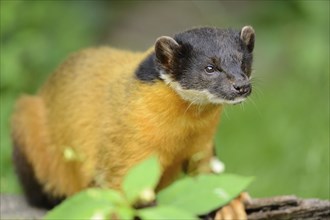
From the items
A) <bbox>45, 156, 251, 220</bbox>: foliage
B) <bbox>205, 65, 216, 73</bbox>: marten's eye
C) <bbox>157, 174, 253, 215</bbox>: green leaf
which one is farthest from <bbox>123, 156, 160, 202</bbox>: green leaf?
<bbox>205, 65, 216, 73</bbox>: marten's eye

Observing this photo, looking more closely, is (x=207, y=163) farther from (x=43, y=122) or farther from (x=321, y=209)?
(x=43, y=122)

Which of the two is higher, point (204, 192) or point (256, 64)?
point (204, 192)

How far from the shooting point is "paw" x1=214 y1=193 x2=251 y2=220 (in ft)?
20.8

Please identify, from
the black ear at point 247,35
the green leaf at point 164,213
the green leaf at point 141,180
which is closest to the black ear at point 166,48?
the black ear at point 247,35

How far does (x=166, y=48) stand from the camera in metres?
6.01

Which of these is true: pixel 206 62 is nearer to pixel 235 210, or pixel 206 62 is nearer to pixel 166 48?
pixel 166 48

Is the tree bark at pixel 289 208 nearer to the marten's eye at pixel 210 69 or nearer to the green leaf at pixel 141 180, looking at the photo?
the marten's eye at pixel 210 69

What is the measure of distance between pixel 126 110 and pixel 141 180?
50.2 inches

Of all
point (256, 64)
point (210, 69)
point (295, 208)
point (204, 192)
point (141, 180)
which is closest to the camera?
point (141, 180)

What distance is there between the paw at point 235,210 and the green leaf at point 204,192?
0.61 meters

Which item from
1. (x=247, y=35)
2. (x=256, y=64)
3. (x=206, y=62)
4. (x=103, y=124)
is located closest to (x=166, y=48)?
(x=206, y=62)

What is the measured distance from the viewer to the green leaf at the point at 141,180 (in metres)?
5.08

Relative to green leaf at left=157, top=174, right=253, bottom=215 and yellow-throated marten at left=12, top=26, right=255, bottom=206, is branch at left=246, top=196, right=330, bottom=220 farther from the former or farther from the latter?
yellow-throated marten at left=12, top=26, right=255, bottom=206

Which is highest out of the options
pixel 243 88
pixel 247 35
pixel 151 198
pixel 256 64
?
pixel 247 35
